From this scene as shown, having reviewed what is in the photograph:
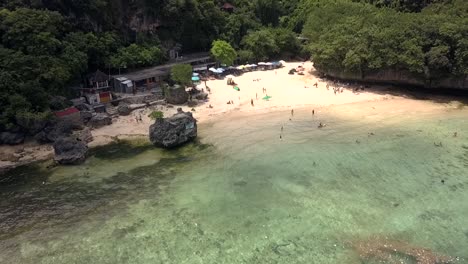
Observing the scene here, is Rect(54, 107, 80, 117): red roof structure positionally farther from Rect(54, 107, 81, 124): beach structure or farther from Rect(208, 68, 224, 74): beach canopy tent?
Rect(208, 68, 224, 74): beach canopy tent

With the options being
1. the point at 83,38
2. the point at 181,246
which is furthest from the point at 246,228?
the point at 83,38

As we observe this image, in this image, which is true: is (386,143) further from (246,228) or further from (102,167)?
(102,167)

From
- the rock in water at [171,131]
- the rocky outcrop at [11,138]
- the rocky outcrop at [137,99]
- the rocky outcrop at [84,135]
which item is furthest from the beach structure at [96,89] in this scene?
the rock in water at [171,131]

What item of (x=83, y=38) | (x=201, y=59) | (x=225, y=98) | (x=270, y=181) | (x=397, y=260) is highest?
(x=83, y=38)

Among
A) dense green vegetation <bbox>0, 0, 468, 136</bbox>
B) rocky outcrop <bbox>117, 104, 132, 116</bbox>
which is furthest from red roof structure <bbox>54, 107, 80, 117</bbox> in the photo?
rocky outcrop <bbox>117, 104, 132, 116</bbox>

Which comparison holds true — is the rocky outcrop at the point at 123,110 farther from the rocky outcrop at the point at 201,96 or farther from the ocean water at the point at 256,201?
the rocky outcrop at the point at 201,96

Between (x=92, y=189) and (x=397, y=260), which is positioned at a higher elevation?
(x=92, y=189)

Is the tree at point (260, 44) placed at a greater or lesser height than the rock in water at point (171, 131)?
greater
